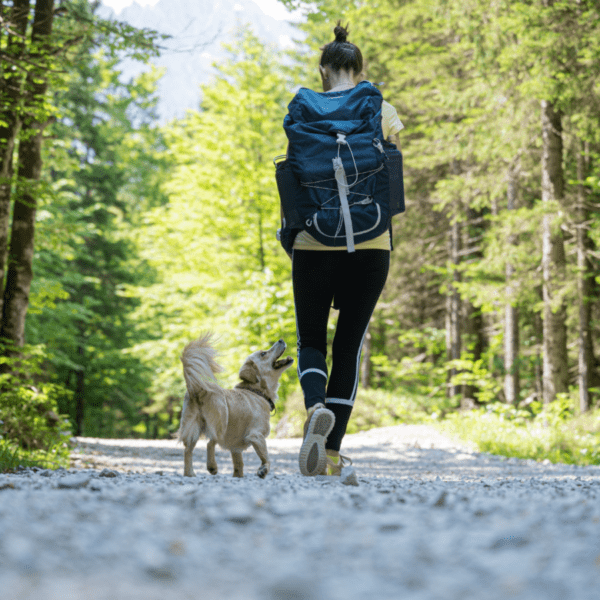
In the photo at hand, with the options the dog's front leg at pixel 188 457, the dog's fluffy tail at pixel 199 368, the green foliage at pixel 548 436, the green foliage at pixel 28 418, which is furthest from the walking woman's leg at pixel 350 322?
the green foliage at pixel 548 436

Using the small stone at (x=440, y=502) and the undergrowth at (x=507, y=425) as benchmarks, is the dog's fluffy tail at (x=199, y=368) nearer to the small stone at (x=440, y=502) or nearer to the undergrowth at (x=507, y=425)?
the small stone at (x=440, y=502)

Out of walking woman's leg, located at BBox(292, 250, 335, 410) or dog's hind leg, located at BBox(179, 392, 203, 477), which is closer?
walking woman's leg, located at BBox(292, 250, 335, 410)

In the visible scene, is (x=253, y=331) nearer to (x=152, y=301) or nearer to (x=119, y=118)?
(x=152, y=301)

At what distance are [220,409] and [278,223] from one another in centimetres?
1255

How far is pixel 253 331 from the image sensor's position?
13914 millimetres

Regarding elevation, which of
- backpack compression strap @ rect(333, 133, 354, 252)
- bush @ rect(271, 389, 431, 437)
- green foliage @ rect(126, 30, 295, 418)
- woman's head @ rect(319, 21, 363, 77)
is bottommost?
bush @ rect(271, 389, 431, 437)

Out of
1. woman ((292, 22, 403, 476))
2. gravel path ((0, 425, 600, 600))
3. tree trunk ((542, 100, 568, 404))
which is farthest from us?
tree trunk ((542, 100, 568, 404))

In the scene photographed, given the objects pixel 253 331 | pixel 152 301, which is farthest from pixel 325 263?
pixel 152 301

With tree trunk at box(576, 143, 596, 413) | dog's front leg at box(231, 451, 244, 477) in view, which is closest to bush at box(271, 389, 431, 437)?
tree trunk at box(576, 143, 596, 413)

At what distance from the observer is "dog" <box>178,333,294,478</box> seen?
3.77 meters

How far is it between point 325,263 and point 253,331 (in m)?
10.9

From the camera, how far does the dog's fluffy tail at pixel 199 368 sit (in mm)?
3758

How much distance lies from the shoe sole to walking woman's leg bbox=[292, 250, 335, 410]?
0.49 feet

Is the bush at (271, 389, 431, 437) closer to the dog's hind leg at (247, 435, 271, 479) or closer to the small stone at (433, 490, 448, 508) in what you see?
the dog's hind leg at (247, 435, 271, 479)
